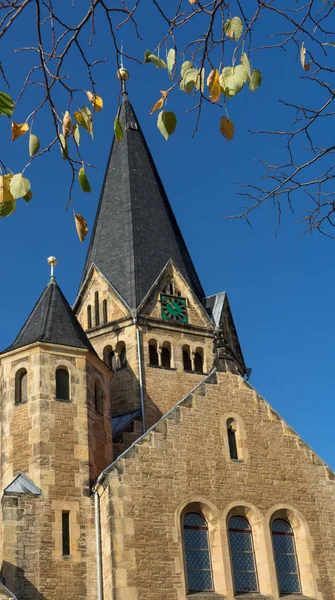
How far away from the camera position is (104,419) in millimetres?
22172

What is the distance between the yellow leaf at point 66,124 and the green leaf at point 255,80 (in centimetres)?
132

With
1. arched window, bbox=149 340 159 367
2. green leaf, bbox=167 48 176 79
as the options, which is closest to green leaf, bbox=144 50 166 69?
green leaf, bbox=167 48 176 79

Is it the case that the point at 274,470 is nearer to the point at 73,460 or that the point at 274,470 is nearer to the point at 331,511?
the point at 331,511

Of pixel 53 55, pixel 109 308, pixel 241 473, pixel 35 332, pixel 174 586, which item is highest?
pixel 109 308

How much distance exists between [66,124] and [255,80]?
4.54 feet

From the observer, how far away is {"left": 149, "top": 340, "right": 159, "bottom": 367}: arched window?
2898cm

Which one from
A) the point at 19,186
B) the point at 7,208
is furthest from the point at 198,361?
A: the point at 19,186

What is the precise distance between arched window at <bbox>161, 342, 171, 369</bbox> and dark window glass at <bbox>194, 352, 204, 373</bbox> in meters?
1.05

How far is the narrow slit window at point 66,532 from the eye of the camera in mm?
18672

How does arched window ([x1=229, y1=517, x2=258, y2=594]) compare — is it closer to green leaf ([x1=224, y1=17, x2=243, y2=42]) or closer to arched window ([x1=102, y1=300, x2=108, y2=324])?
arched window ([x1=102, y1=300, x2=108, y2=324])

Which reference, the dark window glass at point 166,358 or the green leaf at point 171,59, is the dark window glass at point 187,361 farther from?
the green leaf at point 171,59

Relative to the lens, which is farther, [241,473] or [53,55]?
[241,473]

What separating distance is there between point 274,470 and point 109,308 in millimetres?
11455

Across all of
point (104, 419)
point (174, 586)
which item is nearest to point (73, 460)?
point (104, 419)
